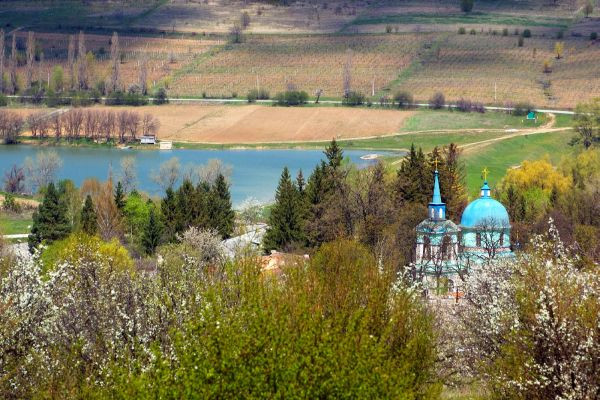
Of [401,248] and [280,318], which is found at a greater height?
[280,318]

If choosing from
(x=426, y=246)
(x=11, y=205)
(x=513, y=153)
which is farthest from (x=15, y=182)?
(x=426, y=246)

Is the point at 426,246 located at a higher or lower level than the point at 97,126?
higher

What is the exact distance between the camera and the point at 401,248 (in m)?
50.7

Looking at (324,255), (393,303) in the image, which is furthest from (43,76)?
(393,303)

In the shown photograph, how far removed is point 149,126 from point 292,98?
1665cm

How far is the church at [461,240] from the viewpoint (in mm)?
47062

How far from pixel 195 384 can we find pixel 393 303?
24.9 feet

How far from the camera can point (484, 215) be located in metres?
49.4

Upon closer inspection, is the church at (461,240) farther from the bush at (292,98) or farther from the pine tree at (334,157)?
the bush at (292,98)

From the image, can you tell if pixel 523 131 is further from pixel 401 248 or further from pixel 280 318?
pixel 280 318

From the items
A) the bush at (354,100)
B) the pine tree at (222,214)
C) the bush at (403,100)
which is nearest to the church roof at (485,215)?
the pine tree at (222,214)

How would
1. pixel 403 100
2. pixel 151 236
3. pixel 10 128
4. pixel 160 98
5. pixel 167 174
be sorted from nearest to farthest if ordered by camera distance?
1. pixel 151 236
2. pixel 167 174
3. pixel 10 128
4. pixel 403 100
5. pixel 160 98

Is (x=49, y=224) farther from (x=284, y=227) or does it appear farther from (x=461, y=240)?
(x=461, y=240)

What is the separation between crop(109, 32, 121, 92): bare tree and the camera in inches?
6265
